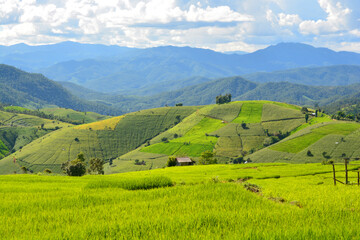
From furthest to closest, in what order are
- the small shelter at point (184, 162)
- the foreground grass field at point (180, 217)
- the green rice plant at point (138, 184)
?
the small shelter at point (184, 162) → the green rice plant at point (138, 184) → the foreground grass field at point (180, 217)

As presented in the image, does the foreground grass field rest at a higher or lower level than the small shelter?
higher

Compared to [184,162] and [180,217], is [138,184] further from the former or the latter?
[184,162]

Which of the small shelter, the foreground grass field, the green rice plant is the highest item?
the foreground grass field

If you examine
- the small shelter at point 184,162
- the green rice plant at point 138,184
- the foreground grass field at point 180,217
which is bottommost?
the small shelter at point 184,162

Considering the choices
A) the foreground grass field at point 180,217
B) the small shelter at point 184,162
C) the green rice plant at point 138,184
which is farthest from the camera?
the small shelter at point 184,162

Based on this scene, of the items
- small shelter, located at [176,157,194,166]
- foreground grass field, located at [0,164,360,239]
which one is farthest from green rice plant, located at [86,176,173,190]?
small shelter, located at [176,157,194,166]

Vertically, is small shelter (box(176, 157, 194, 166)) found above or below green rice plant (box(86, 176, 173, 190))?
below

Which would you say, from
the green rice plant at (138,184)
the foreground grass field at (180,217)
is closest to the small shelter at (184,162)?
the green rice plant at (138,184)

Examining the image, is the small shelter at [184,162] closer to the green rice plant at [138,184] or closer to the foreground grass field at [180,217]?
the green rice plant at [138,184]

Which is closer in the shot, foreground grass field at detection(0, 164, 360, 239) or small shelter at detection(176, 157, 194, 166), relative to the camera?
foreground grass field at detection(0, 164, 360, 239)

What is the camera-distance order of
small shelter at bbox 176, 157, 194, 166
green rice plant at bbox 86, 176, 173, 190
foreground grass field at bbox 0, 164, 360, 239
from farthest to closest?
small shelter at bbox 176, 157, 194, 166 → green rice plant at bbox 86, 176, 173, 190 → foreground grass field at bbox 0, 164, 360, 239

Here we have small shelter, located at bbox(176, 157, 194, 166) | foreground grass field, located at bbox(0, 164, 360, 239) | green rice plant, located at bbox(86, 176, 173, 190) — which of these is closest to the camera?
foreground grass field, located at bbox(0, 164, 360, 239)

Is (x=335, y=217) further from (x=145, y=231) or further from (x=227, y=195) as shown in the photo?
(x=145, y=231)

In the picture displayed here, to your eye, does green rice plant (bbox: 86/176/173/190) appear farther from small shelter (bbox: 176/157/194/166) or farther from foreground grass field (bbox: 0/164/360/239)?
small shelter (bbox: 176/157/194/166)
